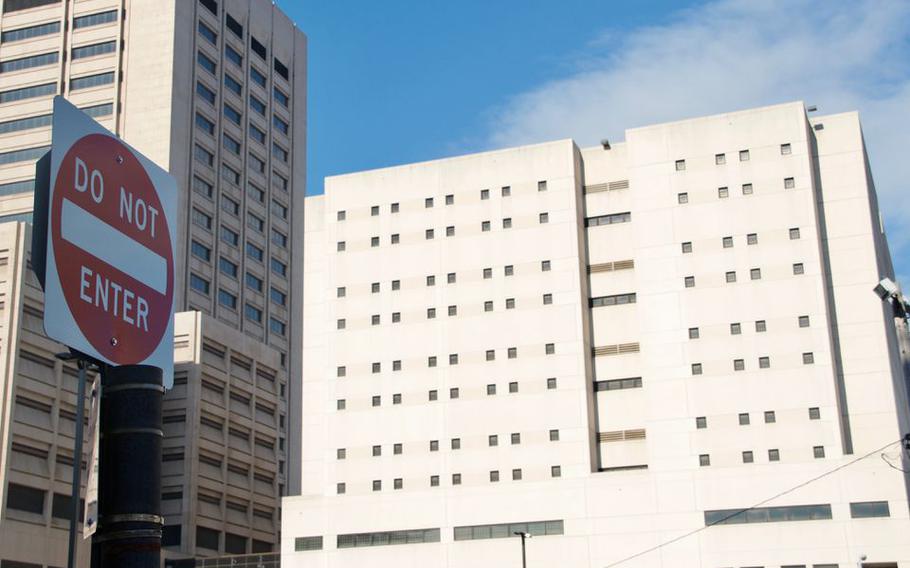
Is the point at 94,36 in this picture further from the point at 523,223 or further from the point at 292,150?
the point at 523,223

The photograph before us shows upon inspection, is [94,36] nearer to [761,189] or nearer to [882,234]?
[761,189]

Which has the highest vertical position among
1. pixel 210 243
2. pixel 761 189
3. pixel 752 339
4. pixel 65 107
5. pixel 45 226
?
pixel 210 243

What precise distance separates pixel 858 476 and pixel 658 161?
76.7ft

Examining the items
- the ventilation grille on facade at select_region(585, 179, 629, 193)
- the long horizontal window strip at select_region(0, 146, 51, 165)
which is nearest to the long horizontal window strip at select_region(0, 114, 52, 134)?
the long horizontal window strip at select_region(0, 146, 51, 165)

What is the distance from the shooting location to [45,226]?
16.6m

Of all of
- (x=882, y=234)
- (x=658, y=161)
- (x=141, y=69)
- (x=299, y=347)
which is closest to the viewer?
(x=658, y=161)

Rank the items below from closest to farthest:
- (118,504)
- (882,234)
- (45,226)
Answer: (118,504) → (45,226) → (882,234)

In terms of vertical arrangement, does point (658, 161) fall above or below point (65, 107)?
above

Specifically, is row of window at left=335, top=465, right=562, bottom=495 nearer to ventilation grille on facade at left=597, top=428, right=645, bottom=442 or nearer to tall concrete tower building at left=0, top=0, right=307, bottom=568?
ventilation grille on facade at left=597, top=428, right=645, bottom=442

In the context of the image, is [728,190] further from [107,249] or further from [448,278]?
[107,249]

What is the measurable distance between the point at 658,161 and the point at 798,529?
24.8m

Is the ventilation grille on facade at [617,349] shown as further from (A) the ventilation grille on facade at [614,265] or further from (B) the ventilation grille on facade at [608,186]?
(B) the ventilation grille on facade at [608,186]

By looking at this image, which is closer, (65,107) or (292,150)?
(65,107)

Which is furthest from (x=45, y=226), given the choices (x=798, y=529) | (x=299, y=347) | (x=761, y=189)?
(x=299, y=347)
